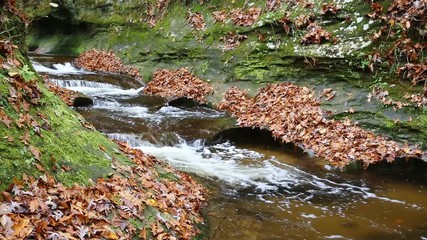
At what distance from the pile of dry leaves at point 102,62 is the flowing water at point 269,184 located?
5.46m

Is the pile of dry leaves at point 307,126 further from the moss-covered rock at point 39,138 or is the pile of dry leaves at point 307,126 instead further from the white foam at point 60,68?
the white foam at point 60,68

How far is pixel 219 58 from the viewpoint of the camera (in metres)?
12.6

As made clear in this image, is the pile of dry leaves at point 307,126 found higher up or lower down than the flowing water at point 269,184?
higher up

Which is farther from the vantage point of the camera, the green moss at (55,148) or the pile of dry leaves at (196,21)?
the pile of dry leaves at (196,21)

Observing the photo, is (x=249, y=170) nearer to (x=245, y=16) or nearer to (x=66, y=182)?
(x=66, y=182)

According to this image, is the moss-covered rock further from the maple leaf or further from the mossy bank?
the mossy bank

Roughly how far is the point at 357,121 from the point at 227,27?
20.2ft

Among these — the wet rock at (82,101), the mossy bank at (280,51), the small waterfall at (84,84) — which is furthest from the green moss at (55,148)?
the small waterfall at (84,84)

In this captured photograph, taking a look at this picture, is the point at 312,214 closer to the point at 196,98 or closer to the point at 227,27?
the point at 196,98

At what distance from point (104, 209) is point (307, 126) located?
6.14 m

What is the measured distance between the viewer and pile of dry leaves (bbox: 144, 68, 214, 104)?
488 inches

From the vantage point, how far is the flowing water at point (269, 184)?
4.99 meters

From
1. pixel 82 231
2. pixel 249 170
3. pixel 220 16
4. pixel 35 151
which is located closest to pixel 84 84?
pixel 220 16

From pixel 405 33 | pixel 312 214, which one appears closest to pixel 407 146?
pixel 405 33
